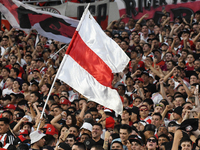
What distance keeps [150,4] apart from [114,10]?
4.69 ft

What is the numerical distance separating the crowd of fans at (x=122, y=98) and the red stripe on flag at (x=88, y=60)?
110cm

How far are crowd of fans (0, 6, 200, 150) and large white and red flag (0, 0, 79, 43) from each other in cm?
169

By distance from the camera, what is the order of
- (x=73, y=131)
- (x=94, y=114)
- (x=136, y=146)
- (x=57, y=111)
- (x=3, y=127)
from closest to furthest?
(x=136, y=146), (x=73, y=131), (x=94, y=114), (x=3, y=127), (x=57, y=111)

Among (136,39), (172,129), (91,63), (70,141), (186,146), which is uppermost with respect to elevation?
(91,63)

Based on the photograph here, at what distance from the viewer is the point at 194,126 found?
666 centimetres

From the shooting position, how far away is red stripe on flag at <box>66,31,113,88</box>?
6504mm

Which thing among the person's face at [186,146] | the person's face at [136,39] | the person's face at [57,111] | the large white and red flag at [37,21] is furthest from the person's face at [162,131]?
the person's face at [136,39]

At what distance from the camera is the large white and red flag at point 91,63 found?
249 inches

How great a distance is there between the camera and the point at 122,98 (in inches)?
379

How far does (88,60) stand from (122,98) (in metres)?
3.21

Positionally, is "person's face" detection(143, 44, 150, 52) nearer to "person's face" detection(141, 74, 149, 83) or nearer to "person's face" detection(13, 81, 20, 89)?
"person's face" detection(141, 74, 149, 83)

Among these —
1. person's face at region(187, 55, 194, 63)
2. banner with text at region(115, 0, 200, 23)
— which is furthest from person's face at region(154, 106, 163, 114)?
banner with text at region(115, 0, 200, 23)

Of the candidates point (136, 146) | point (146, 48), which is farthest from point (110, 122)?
point (146, 48)

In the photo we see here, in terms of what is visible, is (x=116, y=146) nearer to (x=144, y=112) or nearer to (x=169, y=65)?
(x=144, y=112)
